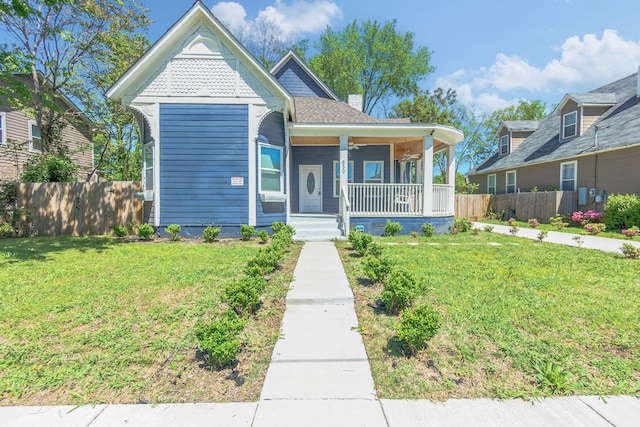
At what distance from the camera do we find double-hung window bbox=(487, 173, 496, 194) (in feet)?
69.9

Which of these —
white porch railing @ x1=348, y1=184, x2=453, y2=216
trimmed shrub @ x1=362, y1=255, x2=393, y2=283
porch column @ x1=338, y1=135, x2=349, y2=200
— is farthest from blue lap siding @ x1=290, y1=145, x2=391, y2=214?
trimmed shrub @ x1=362, y1=255, x2=393, y2=283

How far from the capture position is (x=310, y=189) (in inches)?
527

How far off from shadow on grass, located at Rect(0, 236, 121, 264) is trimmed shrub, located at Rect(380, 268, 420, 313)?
7048 millimetres

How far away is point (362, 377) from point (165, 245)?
271 inches

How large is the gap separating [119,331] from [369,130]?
8514 mm

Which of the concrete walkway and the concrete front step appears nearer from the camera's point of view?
the concrete walkway

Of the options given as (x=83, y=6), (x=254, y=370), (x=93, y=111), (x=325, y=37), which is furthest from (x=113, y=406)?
(x=325, y=37)

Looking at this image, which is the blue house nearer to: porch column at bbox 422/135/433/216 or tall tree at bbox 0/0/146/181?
porch column at bbox 422/135/433/216

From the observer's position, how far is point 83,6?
443 inches

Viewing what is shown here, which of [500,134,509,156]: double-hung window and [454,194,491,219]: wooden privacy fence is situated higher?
[500,134,509,156]: double-hung window

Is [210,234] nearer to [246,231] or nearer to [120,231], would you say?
[246,231]

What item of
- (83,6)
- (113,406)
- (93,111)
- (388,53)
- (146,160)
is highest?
(388,53)

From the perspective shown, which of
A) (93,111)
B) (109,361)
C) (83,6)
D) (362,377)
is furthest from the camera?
(93,111)

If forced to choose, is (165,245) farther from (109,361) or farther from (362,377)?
(362,377)
